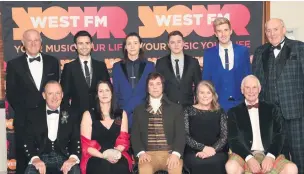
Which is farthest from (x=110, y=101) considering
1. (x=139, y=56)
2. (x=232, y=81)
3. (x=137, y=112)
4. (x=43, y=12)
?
(x=43, y=12)

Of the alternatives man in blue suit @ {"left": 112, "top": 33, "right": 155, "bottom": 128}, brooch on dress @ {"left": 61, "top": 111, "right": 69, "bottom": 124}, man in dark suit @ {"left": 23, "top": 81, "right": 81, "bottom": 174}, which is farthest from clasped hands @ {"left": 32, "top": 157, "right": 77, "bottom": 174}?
man in blue suit @ {"left": 112, "top": 33, "right": 155, "bottom": 128}

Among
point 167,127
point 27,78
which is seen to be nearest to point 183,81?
point 167,127

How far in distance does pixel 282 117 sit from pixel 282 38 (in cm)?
86

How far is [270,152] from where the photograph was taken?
13.8 ft

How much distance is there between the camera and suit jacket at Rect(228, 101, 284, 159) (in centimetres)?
424

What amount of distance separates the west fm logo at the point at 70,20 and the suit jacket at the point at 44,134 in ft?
4.82

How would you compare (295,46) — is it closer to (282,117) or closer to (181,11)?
(282,117)

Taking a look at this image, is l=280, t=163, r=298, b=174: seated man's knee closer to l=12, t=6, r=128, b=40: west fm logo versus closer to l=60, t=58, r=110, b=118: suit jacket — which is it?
l=60, t=58, r=110, b=118: suit jacket

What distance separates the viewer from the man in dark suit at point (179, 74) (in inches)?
189

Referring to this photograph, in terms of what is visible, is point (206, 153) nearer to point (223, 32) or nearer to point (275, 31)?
point (223, 32)

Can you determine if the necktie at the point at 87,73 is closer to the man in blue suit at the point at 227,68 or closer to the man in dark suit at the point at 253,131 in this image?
the man in blue suit at the point at 227,68

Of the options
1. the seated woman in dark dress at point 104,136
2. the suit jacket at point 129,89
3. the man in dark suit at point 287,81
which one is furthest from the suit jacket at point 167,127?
the man in dark suit at point 287,81

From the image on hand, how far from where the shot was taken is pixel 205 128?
4355 millimetres

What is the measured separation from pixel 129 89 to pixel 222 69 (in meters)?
1.06
